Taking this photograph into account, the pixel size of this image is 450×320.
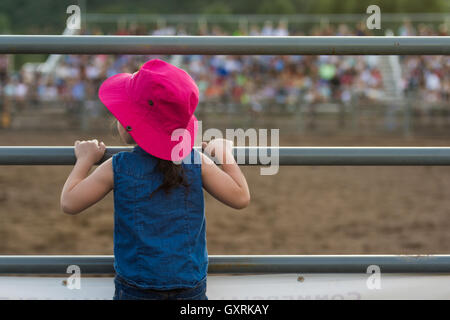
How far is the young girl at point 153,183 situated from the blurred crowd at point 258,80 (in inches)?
499

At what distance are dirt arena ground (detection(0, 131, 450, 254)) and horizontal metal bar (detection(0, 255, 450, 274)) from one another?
2.65m

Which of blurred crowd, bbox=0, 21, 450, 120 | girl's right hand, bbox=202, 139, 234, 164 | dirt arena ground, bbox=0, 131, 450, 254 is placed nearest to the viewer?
girl's right hand, bbox=202, 139, 234, 164

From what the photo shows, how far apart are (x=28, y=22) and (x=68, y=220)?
120ft

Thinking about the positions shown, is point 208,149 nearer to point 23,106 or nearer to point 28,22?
point 23,106

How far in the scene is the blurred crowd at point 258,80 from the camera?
14.7 m

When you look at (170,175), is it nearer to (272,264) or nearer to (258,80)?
(272,264)

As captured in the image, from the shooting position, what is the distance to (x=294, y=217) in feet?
18.1

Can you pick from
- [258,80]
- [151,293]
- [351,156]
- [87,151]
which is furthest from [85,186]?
[258,80]

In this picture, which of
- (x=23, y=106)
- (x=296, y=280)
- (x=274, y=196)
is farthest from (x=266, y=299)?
(x=23, y=106)

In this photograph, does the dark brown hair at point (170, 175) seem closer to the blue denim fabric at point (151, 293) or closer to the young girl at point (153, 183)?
the young girl at point (153, 183)

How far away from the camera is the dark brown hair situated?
1.46 metres

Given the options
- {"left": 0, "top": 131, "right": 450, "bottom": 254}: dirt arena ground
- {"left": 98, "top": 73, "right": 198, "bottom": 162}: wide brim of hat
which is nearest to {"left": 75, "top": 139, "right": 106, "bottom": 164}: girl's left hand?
{"left": 98, "top": 73, "right": 198, "bottom": 162}: wide brim of hat

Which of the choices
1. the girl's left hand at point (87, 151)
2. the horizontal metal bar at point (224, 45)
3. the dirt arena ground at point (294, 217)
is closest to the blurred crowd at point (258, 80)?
the dirt arena ground at point (294, 217)

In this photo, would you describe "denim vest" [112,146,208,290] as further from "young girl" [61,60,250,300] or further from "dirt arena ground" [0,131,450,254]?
"dirt arena ground" [0,131,450,254]
